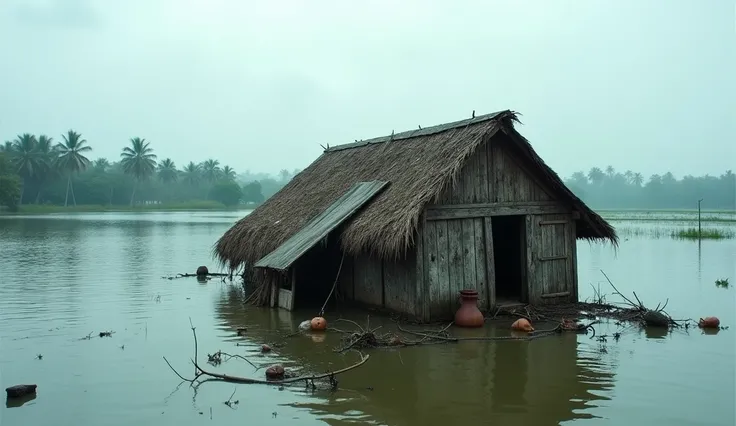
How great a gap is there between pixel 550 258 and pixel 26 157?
61.9m

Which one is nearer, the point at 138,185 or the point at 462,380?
the point at 462,380

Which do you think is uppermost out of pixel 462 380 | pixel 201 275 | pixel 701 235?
pixel 701 235

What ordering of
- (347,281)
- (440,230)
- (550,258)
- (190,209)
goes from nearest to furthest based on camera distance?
(440,230) → (550,258) → (347,281) → (190,209)

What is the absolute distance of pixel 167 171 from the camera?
8531 cm

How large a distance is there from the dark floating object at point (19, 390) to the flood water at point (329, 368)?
0.16 metres

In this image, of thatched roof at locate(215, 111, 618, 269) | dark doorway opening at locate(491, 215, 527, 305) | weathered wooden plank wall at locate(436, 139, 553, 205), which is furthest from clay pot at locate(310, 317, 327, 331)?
dark doorway opening at locate(491, 215, 527, 305)

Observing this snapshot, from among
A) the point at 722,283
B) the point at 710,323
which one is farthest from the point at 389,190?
the point at 722,283

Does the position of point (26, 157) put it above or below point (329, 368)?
above

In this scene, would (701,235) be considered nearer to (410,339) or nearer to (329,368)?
(410,339)

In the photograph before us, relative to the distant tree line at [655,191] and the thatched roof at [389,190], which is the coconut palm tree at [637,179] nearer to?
the distant tree line at [655,191]

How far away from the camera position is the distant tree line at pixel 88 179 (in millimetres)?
62688

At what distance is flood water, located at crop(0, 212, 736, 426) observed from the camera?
6824 mm

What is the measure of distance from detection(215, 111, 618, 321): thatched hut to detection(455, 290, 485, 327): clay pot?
1.37 ft

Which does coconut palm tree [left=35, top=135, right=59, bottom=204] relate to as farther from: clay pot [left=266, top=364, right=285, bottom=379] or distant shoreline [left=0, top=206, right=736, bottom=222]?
clay pot [left=266, top=364, right=285, bottom=379]
